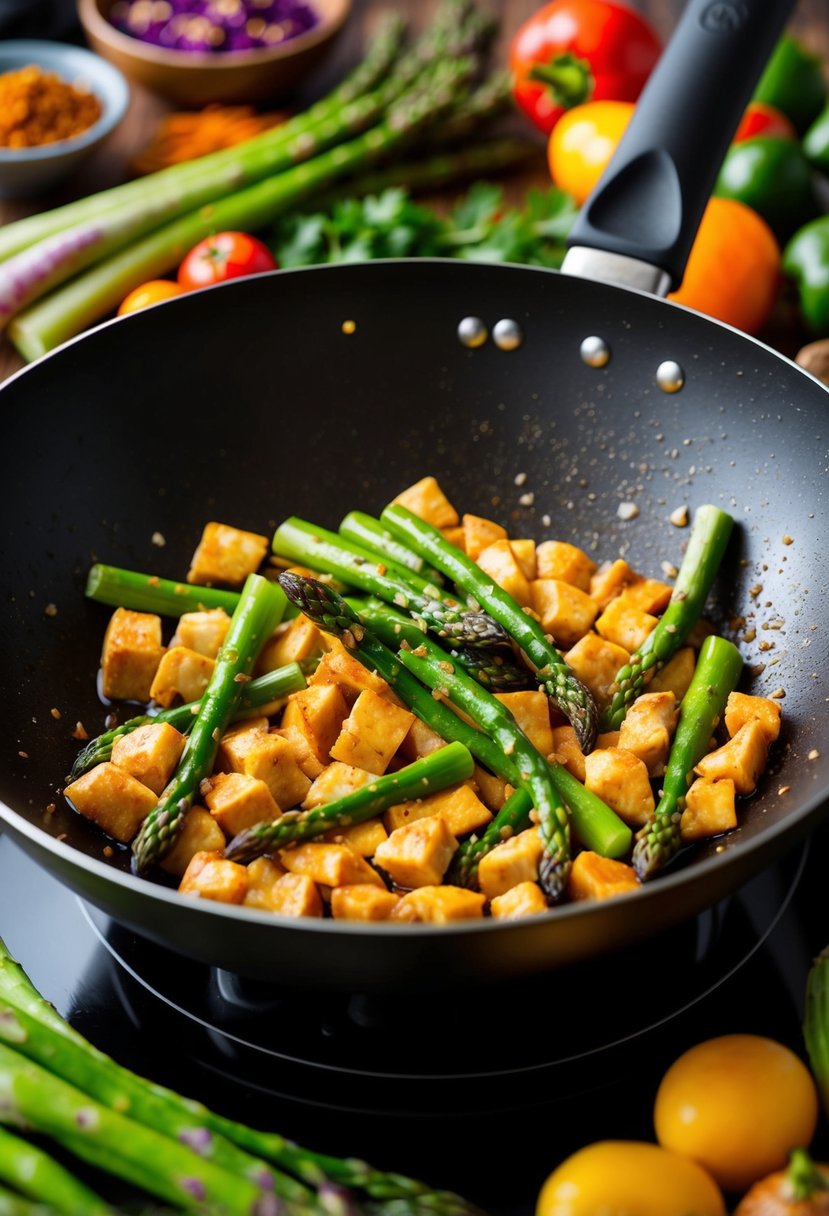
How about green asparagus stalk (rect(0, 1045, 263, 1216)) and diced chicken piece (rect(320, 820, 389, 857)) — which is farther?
diced chicken piece (rect(320, 820, 389, 857))

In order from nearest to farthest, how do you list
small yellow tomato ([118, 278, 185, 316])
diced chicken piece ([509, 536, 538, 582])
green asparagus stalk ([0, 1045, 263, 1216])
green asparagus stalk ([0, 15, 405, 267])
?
green asparagus stalk ([0, 1045, 263, 1216]) → diced chicken piece ([509, 536, 538, 582]) → small yellow tomato ([118, 278, 185, 316]) → green asparagus stalk ([0, 15, 405, 267])

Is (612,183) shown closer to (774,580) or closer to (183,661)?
(774,580)

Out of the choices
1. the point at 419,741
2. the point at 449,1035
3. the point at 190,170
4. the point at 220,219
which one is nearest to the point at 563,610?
the point at 419,741

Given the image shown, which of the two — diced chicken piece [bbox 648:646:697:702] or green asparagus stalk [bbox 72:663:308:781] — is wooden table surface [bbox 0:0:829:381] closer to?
diced chicken piece [bbox 648:646:697:702]

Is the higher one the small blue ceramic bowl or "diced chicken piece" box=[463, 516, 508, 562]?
the small blue ceramic bowl

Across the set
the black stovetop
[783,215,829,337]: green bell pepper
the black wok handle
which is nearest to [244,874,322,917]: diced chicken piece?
the black stovetop

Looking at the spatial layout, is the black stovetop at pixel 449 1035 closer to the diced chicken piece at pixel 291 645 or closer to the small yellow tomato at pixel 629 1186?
the small yellow tomato at pixel 629 1186
